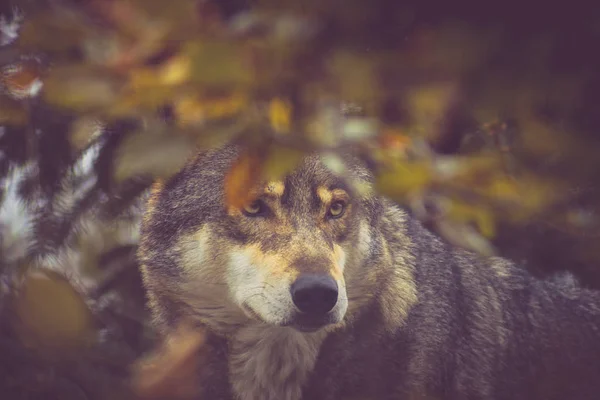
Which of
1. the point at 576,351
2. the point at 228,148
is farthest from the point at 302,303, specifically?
the point at 576,351

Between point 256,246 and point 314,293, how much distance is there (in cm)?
43

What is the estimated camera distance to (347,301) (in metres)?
2.61

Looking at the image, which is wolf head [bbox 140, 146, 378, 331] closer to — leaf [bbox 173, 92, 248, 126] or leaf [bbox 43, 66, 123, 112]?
leaf [bbox 173, 92, 248, 126]

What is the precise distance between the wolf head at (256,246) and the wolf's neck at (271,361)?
12cm

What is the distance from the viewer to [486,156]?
124 centimetres

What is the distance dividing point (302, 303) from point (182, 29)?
166 centimetres

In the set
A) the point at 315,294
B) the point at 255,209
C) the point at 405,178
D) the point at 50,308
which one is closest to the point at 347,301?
the point at 315,294

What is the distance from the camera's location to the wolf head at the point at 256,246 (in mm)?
2461

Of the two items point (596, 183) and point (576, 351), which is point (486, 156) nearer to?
point (596, 183)

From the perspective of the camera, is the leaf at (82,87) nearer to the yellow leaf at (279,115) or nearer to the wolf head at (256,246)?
the yellow leaf at (279,115)

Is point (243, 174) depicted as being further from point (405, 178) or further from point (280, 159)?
point (405, 178)

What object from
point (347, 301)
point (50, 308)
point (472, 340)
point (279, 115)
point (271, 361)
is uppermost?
point (279, 115)

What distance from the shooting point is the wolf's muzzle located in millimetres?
2375

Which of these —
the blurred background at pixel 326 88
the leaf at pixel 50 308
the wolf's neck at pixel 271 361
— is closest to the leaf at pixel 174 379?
the blurred background at pixel 326 88
